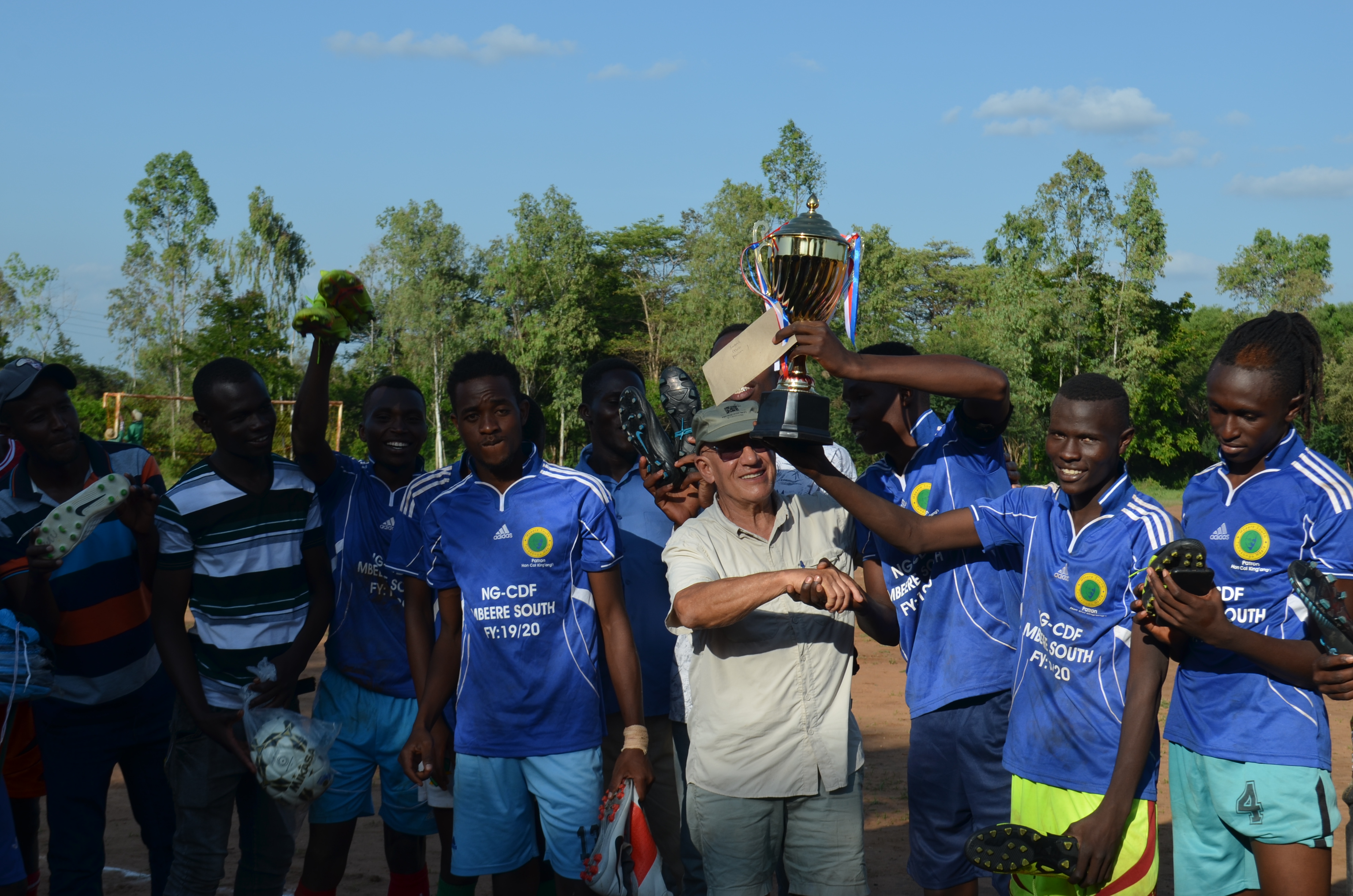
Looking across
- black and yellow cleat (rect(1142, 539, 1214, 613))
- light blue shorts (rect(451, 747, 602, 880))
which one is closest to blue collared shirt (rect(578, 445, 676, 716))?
light blue shorts (rect(451, 747, 602, 880))

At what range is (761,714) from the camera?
3.41 metres

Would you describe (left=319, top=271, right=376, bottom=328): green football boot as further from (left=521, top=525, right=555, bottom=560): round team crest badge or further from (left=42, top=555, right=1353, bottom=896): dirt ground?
(left=42, top=555, right=1353, bottom=896): dirt ground

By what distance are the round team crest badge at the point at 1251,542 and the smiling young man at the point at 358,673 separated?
306cm

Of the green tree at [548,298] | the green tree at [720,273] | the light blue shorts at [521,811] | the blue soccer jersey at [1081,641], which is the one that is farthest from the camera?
the green tree at [548,298]

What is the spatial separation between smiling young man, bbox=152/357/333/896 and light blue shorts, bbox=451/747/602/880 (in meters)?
0.89

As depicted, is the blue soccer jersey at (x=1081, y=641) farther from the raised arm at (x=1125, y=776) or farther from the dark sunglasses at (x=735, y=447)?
the dark sunglasses at (x=735, y=447)

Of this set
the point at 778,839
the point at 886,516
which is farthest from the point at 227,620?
the point at 886,516

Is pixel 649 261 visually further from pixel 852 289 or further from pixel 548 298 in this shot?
pixel 852 289

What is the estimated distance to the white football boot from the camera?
3877 mm

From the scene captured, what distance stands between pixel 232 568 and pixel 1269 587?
3647mm

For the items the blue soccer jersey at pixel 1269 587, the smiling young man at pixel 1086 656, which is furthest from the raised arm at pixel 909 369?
the blue soccer jersey at pixel 1269 587

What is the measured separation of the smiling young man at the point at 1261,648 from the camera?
119 inches

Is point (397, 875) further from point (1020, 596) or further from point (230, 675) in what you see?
point (1020, 596)

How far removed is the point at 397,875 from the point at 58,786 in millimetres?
1415
